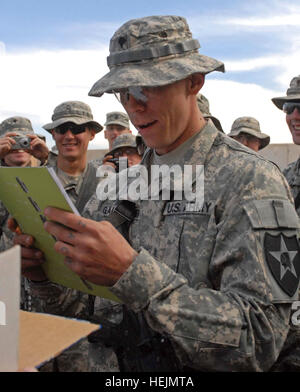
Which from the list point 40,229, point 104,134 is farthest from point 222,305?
point 104,134

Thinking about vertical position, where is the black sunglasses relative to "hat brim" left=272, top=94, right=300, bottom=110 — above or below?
below

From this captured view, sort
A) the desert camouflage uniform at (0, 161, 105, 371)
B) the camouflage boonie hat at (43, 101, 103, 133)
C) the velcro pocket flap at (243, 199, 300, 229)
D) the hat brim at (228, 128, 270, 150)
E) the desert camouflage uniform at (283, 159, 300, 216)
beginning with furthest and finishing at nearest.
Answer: the hat brim at (228, 128, 270, 150)
the camouflage boonie hat at (43, 101, 103, 133)
the desert camouflage uniform at (283, 159, 300, 216)
the desert camouflage uniform at (0, 161, 105, 371)
the velcro pocket flap at (243, 199, 300, 229)

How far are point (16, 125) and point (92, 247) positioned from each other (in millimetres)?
4656

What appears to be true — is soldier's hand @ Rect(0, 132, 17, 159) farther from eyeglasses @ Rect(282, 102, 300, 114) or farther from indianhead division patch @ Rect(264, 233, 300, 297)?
indianhead division patch @ Rect(264, 233, 300, 297)

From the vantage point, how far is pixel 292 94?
18.7ft

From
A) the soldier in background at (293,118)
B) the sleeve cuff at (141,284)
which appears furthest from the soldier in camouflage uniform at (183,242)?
the soldier in background at (293,118)

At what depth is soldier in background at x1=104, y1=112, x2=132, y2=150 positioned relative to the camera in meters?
9.10

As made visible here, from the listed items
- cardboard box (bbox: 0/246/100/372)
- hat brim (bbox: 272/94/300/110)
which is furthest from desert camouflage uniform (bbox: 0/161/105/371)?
hat brim (bbox: 272/94/300/110)

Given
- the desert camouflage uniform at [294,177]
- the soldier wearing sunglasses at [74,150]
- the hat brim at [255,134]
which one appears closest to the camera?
the soldier wearing sunglasses at [74,150]

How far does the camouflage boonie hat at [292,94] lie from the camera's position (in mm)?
5570

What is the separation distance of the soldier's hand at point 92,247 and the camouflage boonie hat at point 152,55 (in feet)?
2.13

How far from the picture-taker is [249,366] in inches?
68.7

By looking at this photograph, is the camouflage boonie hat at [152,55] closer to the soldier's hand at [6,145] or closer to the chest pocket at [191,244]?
the chest pocket at [191,244]
